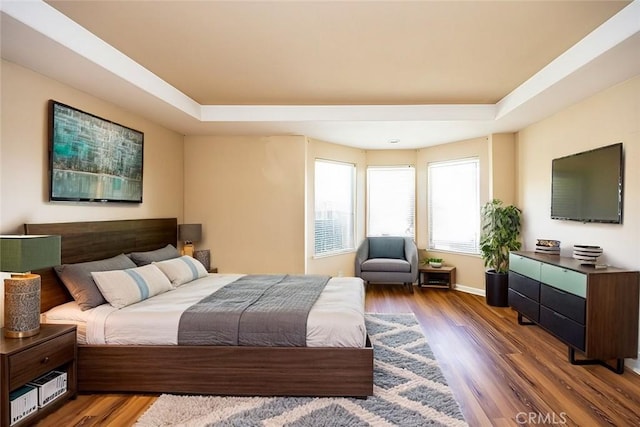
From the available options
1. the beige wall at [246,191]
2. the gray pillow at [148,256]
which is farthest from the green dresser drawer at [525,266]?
the gray pillow at [148,256]

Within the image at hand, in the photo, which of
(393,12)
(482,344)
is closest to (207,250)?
(482,344)

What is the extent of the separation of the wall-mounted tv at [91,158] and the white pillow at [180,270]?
0.86 m

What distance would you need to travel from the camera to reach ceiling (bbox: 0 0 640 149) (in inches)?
98.7

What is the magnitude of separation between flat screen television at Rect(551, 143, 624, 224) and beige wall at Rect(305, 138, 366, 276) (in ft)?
10.5

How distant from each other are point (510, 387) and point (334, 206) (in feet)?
13.5

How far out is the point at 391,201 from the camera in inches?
277

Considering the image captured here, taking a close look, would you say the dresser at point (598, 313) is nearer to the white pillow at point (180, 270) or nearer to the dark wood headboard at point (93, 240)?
the white pillow at point (180, 270)

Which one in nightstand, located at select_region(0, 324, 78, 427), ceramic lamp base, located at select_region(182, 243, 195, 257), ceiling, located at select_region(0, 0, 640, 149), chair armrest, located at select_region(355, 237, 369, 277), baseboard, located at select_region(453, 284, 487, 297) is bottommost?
baseboard, located at select_region(453, 284, 487, 297)

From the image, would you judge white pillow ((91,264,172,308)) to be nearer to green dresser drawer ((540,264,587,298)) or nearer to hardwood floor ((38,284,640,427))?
hardwood floor ((38,284,640,427))

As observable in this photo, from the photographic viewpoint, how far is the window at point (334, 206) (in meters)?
6.21

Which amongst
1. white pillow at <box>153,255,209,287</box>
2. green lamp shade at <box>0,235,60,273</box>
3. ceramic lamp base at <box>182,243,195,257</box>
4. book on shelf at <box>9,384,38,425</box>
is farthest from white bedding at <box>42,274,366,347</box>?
ceramic lamp base at <box>182,243,195,257</box>

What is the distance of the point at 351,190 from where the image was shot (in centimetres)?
685

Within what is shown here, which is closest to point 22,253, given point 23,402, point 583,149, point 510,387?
point 23,402

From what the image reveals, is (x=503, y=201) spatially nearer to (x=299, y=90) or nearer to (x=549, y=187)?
(x=549, y=187)
